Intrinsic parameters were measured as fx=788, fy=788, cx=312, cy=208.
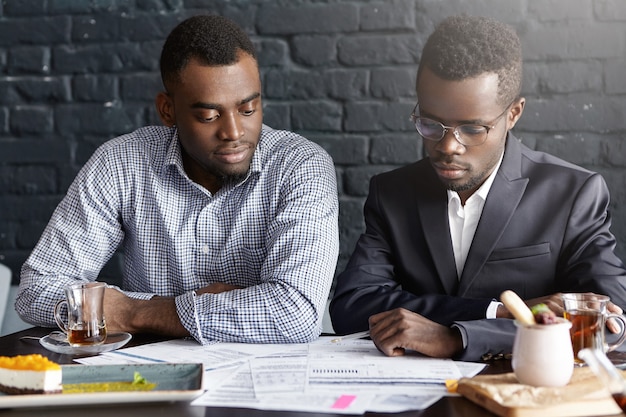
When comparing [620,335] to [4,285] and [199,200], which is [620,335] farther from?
[4,285]

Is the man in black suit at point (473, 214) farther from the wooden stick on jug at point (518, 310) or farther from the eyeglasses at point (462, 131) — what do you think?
the wooden stick on jug at point (518, 310)

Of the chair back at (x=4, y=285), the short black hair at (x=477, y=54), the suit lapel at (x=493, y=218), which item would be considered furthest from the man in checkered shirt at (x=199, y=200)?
the chair back at (x=4, y=285)

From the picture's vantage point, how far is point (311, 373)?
1396 mm

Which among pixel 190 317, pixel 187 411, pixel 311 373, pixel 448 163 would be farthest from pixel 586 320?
pixel 190 317

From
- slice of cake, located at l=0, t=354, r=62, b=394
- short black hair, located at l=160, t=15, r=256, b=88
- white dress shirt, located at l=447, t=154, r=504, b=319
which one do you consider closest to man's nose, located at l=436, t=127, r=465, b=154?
white dress shirt, located at l=447, t=154, r=504, b=319

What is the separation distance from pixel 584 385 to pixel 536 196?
0.88 meters

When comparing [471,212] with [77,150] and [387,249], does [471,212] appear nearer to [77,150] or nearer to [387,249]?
[387,249]

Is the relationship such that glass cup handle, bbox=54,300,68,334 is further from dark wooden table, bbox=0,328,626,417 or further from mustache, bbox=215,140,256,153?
mustache, bbox=215,140,256,153

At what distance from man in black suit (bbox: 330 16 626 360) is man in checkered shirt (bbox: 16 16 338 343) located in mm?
149

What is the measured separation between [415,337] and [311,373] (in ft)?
0.80

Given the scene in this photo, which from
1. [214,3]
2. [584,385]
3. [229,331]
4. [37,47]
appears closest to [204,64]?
[214,3]

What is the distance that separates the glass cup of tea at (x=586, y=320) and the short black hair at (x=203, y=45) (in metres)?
1.09

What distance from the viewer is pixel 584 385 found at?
119cm

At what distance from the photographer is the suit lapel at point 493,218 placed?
1.97 meters
